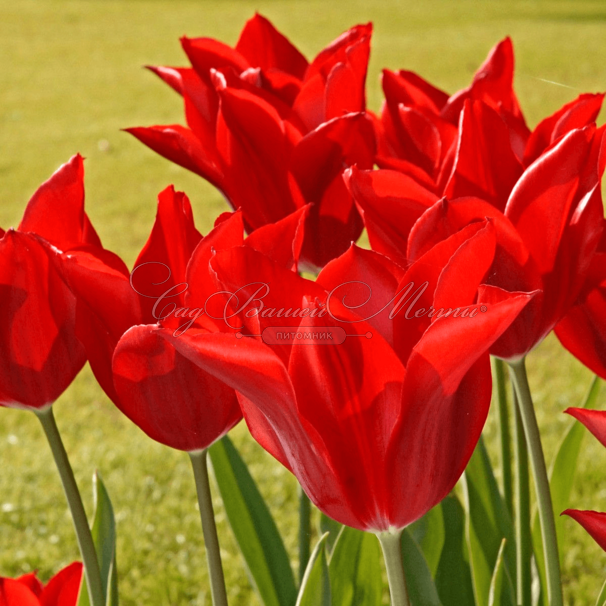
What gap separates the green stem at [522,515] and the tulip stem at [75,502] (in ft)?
1.35

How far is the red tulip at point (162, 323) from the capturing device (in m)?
0.53

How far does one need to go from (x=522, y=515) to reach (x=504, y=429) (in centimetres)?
15

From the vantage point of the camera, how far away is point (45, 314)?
0.62m

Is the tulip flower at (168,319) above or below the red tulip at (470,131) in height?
below

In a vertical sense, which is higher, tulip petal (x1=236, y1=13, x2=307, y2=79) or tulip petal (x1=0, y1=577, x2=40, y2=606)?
tulip petal (x1=236, y1=13, x2=307, y2=79)

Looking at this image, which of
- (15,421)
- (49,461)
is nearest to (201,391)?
(49,461)

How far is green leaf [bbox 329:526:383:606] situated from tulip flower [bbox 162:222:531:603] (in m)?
0.30

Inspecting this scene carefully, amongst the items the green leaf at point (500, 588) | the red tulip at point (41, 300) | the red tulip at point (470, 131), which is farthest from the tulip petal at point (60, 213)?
the green leaf at point (500, 588)

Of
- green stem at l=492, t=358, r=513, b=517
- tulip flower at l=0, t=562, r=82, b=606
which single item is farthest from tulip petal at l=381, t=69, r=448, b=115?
tulip flower at l=0, t=562, r=82, b=606

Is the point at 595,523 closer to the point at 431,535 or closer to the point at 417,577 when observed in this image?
the point at 417,577

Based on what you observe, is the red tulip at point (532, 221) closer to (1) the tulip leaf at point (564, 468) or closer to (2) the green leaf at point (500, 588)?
(2) the green leaf at point (500, 588)

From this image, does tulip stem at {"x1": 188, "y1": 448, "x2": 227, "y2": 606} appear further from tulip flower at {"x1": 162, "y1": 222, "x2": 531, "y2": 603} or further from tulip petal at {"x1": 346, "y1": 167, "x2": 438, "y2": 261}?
tulip petal at {"x1": 346, "y1": 167, "x2": 438, "y2": 261}

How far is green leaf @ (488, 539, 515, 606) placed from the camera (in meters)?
0.80

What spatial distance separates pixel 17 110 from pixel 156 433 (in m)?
7.44
